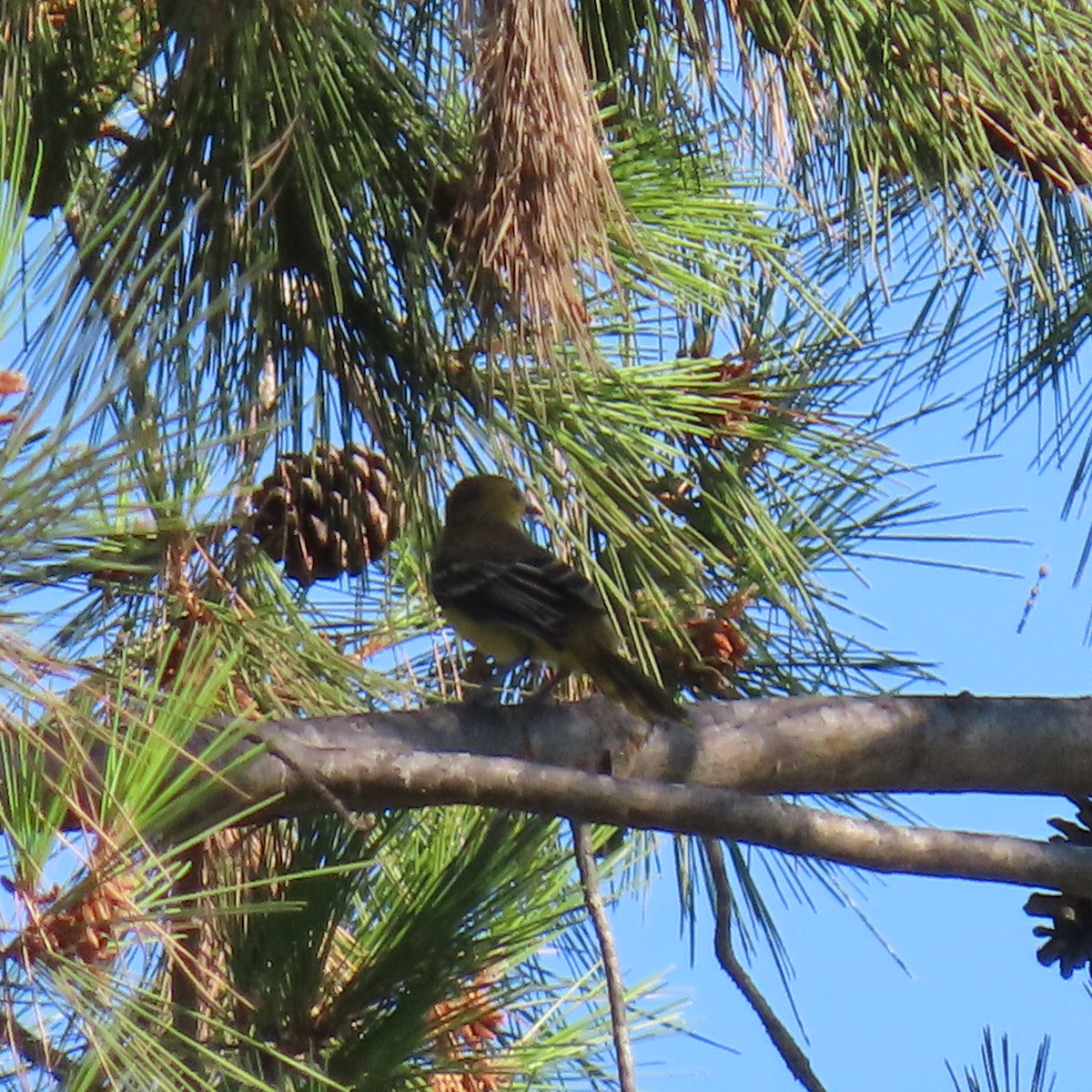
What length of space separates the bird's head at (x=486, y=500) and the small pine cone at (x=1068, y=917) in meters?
0.85

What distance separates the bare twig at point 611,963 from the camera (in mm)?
1808

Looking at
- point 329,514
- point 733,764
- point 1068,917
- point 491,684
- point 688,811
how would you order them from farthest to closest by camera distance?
point 491,684, point 329,514, point 1068,917, point 733,764, point 688,811

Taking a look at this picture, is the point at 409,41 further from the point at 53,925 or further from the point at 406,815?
the point at 53,925

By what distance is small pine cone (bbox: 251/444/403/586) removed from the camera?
101 inches

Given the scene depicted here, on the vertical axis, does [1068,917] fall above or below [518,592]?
below

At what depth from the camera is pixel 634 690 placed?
226cm

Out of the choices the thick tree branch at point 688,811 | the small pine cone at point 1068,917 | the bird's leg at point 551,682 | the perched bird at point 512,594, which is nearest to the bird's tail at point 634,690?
the perched bird at point 512,594

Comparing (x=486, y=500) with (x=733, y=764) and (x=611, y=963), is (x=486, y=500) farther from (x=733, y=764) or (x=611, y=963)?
(x=611, y=963)

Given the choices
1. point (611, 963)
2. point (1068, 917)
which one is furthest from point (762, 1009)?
point (1068, 917)

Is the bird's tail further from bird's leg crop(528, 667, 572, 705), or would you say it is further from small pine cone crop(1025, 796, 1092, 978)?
small pine cone crop(1025, 796, 1092, 978)

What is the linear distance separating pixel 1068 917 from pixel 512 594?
90cm

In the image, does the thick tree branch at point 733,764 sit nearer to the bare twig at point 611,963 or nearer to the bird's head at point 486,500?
the bare twig at point 611,963

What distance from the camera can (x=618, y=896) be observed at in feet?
9.29

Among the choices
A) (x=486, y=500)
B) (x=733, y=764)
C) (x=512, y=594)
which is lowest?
(x=733, y=764)
